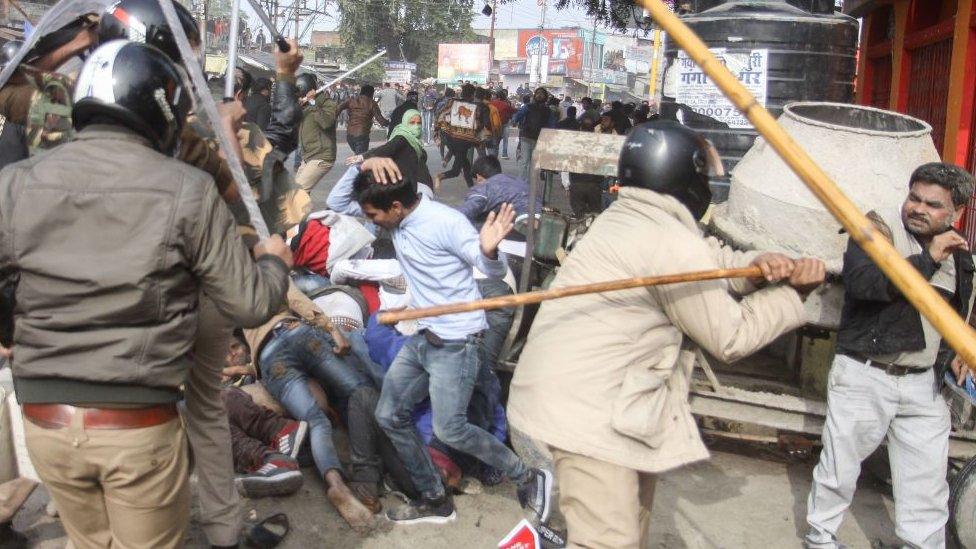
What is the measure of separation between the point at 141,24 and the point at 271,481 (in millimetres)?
2126

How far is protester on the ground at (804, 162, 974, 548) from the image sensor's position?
374 cm

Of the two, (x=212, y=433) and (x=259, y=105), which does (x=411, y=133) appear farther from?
(x=212, y=433)

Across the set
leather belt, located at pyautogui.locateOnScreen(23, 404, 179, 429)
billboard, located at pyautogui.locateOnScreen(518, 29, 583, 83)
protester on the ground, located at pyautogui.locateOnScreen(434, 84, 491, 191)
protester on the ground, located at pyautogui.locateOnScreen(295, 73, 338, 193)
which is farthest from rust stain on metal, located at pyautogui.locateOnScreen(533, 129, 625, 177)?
billboard, located at pyautogui.locateOnScreen(518, 29, 583, 83)

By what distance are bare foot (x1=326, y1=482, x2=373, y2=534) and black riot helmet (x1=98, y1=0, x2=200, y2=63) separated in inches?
81.8

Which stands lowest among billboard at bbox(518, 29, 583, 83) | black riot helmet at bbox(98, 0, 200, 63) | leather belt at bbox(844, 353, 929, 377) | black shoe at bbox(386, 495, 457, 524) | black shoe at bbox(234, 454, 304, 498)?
black shoe at bbox(386, 495, 457, 524)

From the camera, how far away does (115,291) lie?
2.32 metres

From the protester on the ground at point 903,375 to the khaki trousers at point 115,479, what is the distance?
8.68ft

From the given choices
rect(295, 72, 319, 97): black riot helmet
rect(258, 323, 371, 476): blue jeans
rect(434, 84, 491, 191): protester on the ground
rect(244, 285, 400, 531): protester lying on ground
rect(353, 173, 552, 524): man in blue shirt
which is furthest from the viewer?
rect(434, 84, 491, 191): protester on the ground

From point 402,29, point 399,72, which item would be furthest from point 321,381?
point 402,29

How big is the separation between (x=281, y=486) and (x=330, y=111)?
7.55 metres

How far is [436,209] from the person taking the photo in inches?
167

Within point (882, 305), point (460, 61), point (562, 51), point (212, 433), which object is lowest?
point (212, 433)

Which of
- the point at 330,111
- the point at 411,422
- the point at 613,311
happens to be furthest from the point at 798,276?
the point at 330,111

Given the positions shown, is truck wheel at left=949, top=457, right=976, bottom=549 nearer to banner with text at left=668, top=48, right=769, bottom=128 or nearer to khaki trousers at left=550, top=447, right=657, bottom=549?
khaki trousers at left=550, top=447, right=657, bottom=549
